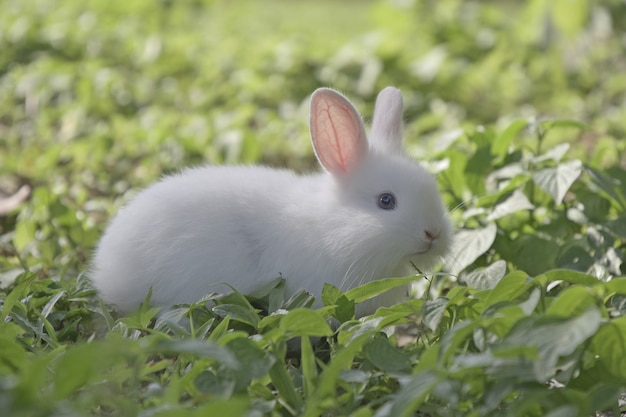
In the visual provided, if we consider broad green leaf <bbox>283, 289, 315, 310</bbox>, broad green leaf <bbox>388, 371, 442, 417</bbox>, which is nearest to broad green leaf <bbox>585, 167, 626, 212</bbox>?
broad green leaf <bbox>283, 289, 315, 310</bbox>

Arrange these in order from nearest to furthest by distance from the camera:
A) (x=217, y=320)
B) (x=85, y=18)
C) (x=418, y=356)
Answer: (x=418, y=356) → (x=217, y=320) → (x=85, y=18)

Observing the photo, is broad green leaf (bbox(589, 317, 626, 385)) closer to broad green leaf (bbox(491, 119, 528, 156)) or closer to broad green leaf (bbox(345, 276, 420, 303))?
broad green leaf (bbox(345, 276, 420, 303))

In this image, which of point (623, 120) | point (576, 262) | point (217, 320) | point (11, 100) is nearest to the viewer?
point (217, 320)

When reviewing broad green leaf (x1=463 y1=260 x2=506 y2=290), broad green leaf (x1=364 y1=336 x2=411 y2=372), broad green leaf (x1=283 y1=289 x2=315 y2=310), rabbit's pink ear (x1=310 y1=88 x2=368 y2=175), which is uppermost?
rabbit's pink ear (x1=310 y1=88 x2=368 y2=175)

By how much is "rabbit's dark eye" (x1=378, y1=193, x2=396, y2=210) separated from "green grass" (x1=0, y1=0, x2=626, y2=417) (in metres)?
0.37

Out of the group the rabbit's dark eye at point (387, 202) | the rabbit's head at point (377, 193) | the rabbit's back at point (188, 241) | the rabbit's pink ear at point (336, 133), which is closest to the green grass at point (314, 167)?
the rabbit's back at point (188, 241)

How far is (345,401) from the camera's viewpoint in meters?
2.49

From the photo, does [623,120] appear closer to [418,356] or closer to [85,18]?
[418,356]

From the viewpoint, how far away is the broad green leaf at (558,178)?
3.71m

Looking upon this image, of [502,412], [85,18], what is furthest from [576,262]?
[85,18]

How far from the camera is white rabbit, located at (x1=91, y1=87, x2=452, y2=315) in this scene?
328 centimetres

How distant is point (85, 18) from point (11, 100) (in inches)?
79.9

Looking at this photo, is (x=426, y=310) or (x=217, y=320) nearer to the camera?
(x=426, y=310)

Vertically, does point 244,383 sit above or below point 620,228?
above
